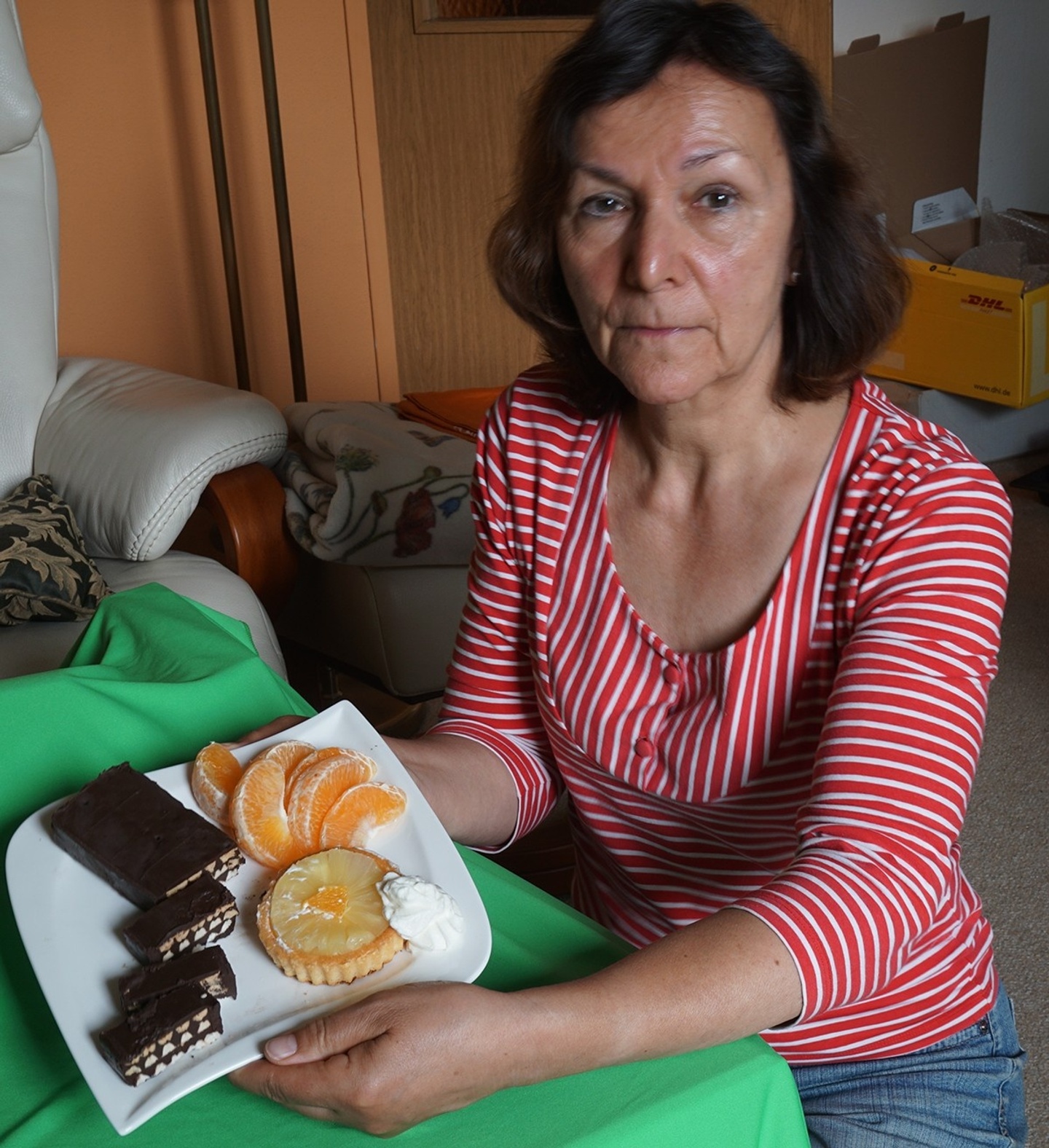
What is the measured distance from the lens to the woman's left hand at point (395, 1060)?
0.59m

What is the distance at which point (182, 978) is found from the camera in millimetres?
616

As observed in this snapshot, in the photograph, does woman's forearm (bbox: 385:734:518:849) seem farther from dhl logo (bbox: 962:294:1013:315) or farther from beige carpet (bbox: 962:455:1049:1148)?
dhl logo (bbox: 962:294:1013:315)

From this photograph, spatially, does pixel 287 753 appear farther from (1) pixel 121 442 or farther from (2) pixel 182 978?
(1) pixel 121 442

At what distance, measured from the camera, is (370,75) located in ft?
9.21

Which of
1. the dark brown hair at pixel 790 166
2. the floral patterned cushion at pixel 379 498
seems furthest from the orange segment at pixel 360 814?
the floral patterned cushion at pixel 379 498

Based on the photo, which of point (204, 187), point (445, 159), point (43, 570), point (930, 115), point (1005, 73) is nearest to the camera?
point (43, 570)

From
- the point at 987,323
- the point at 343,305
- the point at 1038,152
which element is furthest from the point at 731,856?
the point at 1038,152

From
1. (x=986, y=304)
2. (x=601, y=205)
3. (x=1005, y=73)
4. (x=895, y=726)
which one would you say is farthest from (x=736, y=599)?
(x=1005, y=73)

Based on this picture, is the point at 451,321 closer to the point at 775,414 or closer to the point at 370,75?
the point at 370,75

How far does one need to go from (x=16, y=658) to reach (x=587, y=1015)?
105 cm

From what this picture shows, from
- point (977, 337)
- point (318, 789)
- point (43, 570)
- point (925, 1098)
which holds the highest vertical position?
point (318, 789)

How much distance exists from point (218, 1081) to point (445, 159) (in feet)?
8.64

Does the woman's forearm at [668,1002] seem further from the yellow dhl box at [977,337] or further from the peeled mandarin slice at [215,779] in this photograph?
the yellow dhl box at [977,337]

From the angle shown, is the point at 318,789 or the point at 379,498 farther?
the point at 379,498
